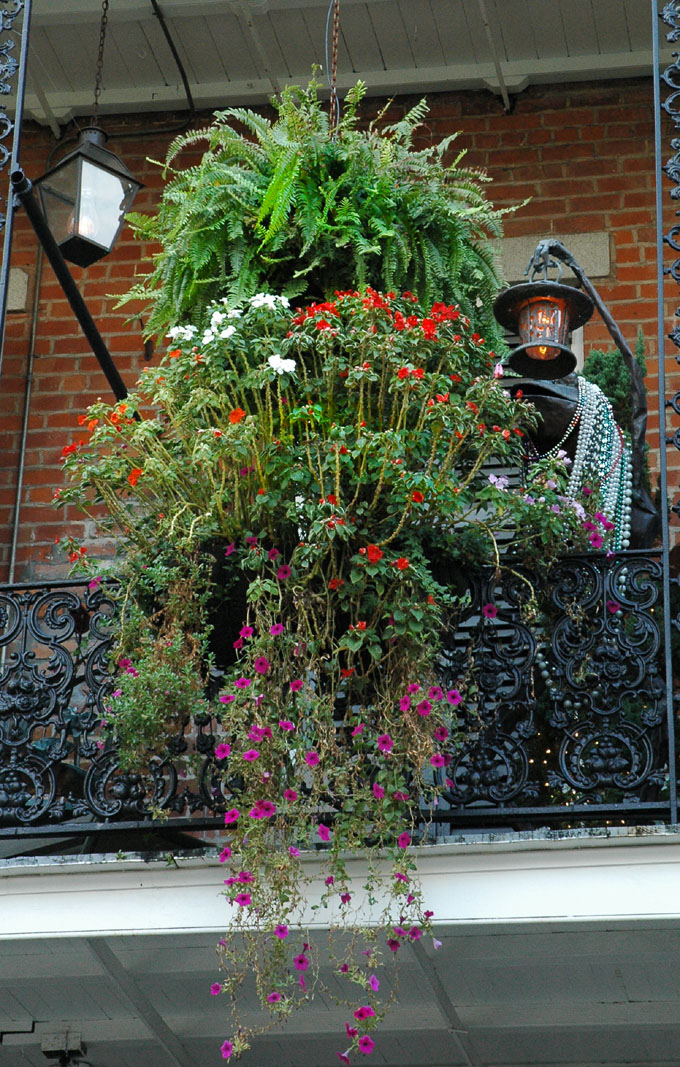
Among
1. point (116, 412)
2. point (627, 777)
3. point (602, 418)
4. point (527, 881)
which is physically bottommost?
point (527, 881)

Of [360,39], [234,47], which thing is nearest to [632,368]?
[360,39]

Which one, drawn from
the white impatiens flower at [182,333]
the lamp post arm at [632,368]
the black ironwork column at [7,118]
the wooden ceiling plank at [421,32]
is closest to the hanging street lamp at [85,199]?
the black ironwork column at [7,118]

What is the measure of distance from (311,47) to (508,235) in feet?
4.59

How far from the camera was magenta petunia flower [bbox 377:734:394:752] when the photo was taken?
429 centimetres

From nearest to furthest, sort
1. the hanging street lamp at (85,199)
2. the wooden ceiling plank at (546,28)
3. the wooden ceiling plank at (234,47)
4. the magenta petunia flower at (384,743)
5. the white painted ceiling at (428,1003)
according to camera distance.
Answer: the magenta petunia flower at (384,743) < the white painted ceiling at (428,1003) < the hanging street lamp at (85,199) < the wooden ceiling plank at (546,28) < the wooden ceiling plank at (234,47)

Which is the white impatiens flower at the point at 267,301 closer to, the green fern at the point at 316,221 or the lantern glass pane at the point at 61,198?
the green fern at the point at 316,221

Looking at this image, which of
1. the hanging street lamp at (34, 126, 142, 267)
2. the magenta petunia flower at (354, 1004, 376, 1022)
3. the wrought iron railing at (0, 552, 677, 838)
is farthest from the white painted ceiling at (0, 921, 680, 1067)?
the hanging street lamp at (34, 126, 142, 267)

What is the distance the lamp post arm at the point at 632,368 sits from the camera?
559cm

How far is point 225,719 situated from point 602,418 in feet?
6.44

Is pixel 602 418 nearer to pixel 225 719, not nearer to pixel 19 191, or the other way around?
pixel 225 719

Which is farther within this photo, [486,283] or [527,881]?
→ [486,283]

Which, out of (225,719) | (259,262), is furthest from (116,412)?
(225,719)

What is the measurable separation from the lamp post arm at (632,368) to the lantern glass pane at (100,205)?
169 centimetres

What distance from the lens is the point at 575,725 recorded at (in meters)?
4.66
